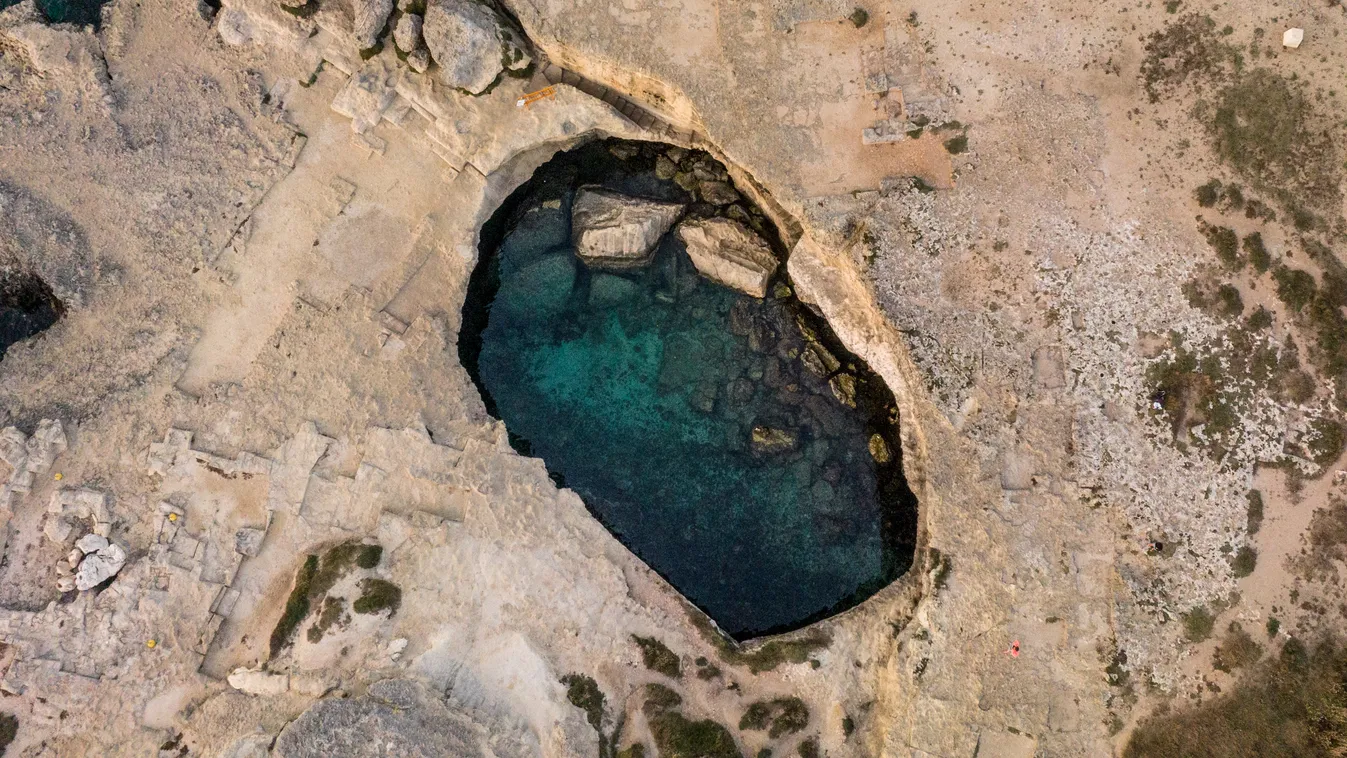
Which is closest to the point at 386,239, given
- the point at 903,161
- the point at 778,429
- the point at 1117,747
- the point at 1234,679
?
the point at 778,429

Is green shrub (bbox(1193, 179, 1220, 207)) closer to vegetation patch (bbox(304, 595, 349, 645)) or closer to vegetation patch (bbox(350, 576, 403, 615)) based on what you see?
vegetation patch (bbox(350, 576, 403, 615))

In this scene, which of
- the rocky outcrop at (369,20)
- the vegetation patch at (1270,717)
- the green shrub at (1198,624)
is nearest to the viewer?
the vegetation patch at (1270,717)

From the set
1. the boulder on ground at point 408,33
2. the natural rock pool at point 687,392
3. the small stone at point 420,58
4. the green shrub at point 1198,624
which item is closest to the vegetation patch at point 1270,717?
the green shrub at point 1198,624

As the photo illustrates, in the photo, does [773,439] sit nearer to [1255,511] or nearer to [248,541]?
[1255,511]

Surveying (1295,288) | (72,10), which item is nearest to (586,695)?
(1295,288)

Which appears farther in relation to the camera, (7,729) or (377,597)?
(377,597)

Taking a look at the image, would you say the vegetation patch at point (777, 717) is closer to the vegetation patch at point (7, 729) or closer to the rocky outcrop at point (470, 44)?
the vegetation patch at point (7, 729)
